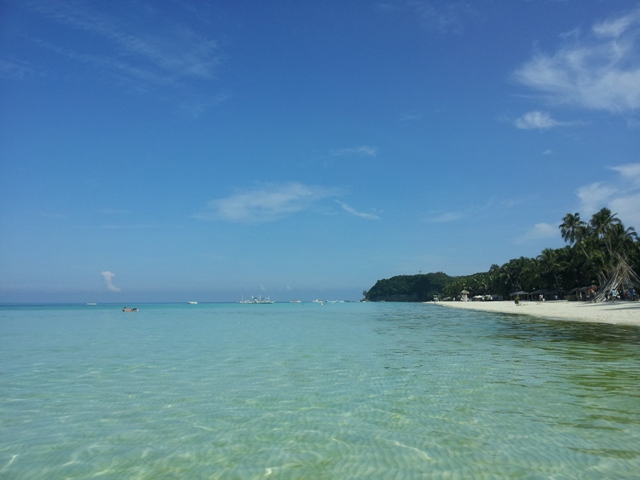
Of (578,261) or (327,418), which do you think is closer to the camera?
(327,418)

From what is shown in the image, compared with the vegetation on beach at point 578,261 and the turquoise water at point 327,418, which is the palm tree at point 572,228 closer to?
the vegetation on beach at point 578,261

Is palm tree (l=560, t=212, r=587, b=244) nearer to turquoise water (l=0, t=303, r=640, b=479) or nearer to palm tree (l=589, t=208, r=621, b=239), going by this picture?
palm tree (l=589, t=208, r=621, b=239)

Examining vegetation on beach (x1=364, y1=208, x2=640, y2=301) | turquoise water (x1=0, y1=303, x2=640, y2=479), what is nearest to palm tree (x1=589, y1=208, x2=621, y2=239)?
vegetation on beach (x1=364, y1=208, x2=640, y2=301)

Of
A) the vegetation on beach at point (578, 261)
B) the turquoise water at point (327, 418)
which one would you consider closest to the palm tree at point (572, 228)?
the vegetation on beach at point (578, 261)

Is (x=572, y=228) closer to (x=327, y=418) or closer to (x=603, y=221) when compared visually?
(x=603, y=221)

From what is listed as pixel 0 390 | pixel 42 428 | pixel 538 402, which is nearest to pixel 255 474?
pixel 42 428

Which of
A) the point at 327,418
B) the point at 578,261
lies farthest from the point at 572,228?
the point at 327,418

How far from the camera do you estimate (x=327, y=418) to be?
832 cm

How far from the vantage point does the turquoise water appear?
237 inches

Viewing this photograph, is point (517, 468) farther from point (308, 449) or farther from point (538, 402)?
point (538, 402)

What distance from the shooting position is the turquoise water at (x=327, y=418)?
19.7 feet

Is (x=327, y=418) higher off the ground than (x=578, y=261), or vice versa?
(x=578, y=261)

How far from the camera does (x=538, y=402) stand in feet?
29.9

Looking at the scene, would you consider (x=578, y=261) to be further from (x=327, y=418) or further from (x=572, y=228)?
(x=327, y=418)
